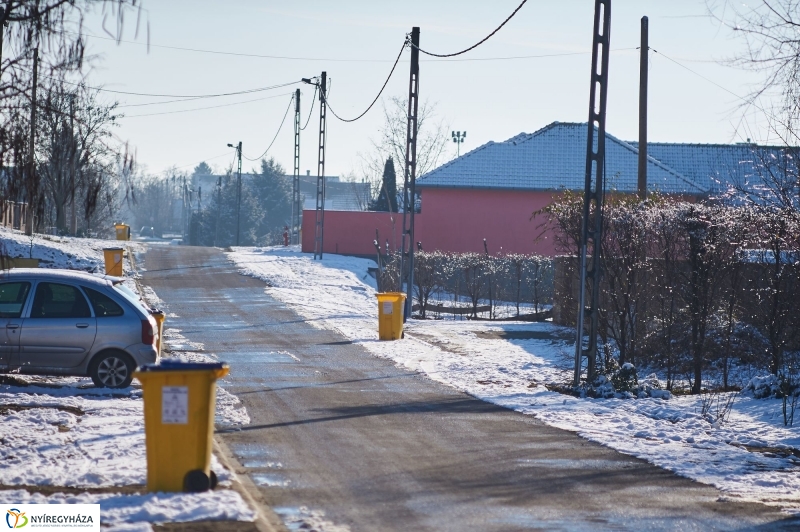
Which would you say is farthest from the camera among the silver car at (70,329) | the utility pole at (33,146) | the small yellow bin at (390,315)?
the small yellow bin at (390,315)

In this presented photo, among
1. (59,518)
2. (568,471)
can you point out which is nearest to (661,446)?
(568,471)

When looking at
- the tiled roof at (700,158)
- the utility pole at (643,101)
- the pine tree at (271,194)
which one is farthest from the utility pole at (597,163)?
the pine tree at (271,194)

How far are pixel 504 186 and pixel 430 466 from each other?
134ft

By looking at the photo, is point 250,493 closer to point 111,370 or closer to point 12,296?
point 111,370

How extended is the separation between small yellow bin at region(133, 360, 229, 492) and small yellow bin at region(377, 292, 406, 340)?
14.0m

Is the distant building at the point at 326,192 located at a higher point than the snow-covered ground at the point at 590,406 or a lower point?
higher

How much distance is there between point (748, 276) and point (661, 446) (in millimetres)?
7232

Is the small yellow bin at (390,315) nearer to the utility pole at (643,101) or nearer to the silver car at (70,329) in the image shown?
the silver car at (70,329)

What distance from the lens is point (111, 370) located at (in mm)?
13297

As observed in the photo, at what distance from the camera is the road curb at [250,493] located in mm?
6816

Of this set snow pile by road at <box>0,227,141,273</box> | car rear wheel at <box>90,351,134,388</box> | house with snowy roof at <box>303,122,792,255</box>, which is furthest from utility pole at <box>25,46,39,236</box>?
house with snowy roof at <box>303,122,792,255</box>

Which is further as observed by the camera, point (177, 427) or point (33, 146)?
point (33, 146)

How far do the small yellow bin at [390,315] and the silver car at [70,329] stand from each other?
8714 millimetres

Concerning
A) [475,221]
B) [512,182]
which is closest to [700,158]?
[512,182]
